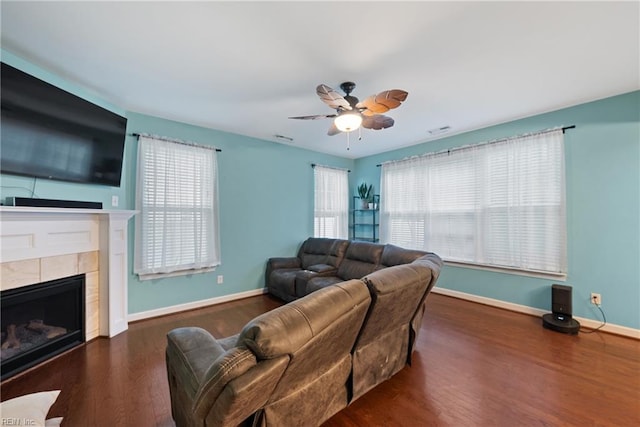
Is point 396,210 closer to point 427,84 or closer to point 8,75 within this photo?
point 427,84

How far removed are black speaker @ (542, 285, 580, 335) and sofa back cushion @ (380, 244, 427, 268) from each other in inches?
62.0

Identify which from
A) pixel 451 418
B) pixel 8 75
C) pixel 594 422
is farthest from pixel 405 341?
pixel 8 75

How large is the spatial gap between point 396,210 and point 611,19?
11.3 feet

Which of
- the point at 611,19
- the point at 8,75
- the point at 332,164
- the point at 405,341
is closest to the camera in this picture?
the point at 611,19

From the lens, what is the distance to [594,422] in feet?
5.32

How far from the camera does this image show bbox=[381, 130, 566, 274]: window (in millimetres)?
3221

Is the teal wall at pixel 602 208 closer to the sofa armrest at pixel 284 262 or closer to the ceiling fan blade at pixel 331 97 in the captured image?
the ceiling fan blade at pixel 331 97

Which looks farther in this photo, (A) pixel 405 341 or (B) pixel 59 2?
(A) pixel 405 341

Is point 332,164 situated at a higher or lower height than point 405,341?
higher

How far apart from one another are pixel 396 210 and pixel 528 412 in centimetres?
349

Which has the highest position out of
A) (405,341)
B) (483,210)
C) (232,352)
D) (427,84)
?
(427,84)

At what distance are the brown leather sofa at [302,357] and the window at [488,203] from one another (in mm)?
2239

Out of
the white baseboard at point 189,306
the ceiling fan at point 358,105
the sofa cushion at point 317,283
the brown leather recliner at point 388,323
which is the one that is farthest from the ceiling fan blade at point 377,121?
the white baseboard at point 189,306

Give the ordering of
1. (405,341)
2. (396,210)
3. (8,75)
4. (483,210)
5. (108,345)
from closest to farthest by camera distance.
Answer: (8,75) → (405,341) → (108,345) → (483,210) → (396,210)
